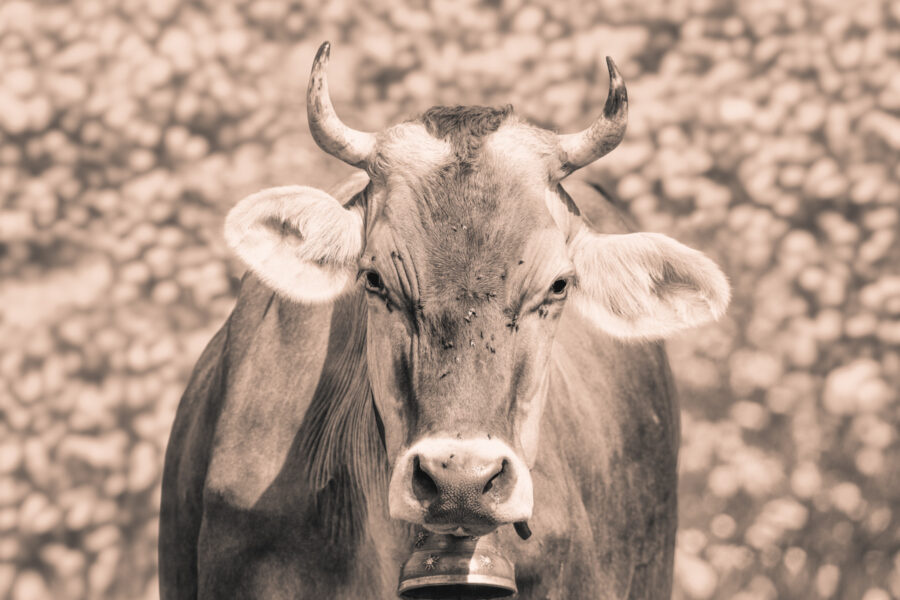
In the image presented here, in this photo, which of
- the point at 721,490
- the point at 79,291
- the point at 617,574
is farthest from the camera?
the point at 79,291

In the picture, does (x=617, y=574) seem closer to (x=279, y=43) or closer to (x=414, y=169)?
(x=414, y=169)

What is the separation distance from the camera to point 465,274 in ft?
11.6

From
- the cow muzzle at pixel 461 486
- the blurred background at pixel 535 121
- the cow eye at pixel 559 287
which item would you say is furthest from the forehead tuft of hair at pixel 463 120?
the blurred background at pixel 535 121

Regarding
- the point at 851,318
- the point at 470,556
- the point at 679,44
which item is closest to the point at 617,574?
the point at 470,556

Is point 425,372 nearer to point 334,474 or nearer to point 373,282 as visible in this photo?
point 373,282

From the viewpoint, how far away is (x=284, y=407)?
4430mm

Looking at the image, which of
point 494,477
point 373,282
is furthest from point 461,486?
point 373,282

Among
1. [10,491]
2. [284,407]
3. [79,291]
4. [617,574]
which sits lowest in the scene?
[10,491]

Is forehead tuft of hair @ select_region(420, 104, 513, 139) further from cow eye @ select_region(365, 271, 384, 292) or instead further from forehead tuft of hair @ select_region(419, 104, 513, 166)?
cow eye @ select_region(365, 271, 384, 292)

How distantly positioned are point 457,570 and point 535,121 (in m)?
6.16

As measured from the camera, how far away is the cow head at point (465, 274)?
3.41 meters

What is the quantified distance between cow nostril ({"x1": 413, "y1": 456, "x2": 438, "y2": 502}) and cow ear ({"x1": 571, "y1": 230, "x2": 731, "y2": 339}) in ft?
2.75

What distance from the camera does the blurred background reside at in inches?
331

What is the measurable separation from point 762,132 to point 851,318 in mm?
1400
